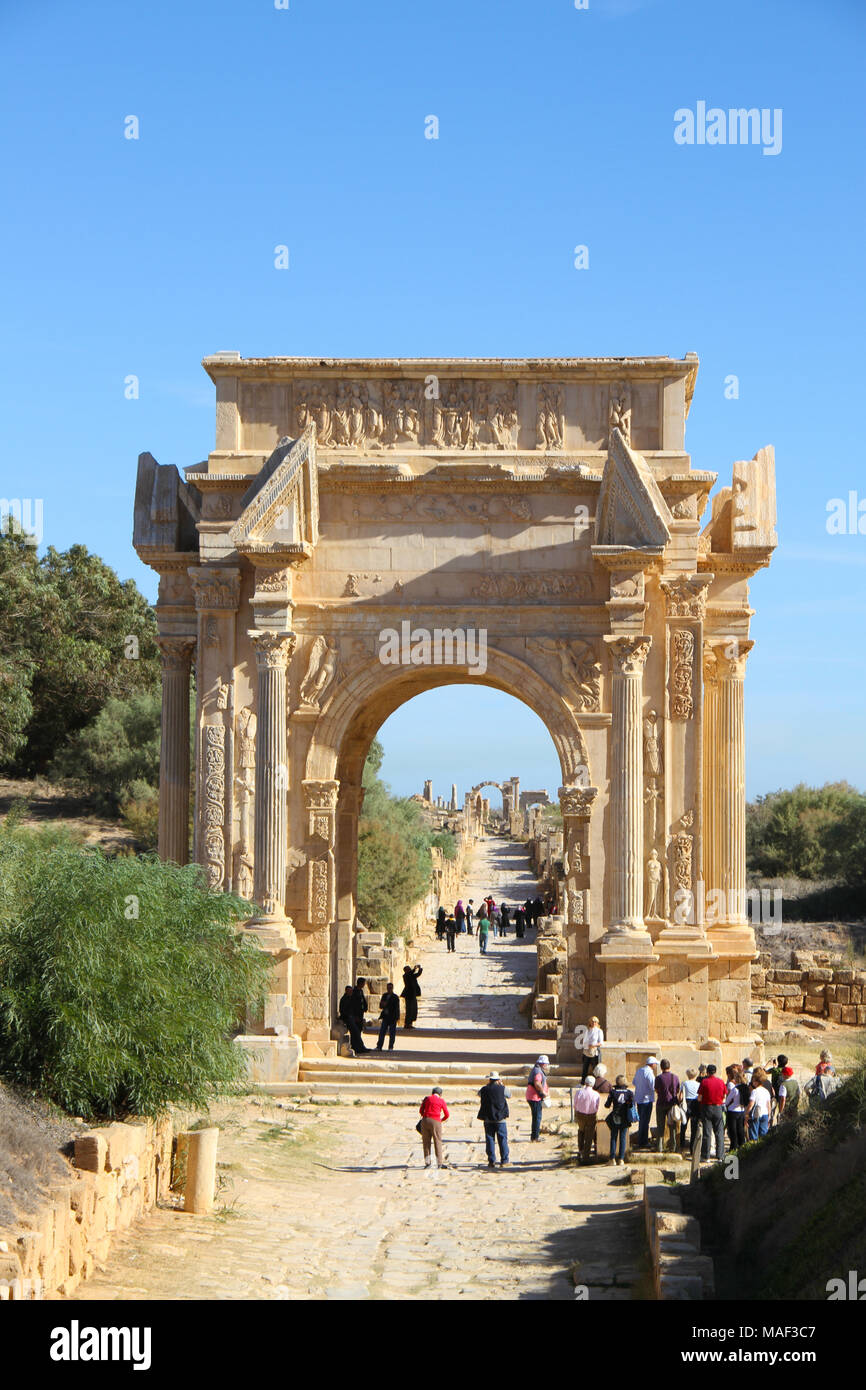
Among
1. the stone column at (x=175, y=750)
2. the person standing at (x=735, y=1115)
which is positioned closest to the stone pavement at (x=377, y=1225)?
the person standing at (x=735, y=1115)

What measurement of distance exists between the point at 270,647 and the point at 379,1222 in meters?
8.40

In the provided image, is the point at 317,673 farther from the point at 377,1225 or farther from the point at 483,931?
the point at 483,931

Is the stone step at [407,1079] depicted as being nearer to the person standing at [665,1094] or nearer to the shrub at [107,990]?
the person standing at [665,1094]

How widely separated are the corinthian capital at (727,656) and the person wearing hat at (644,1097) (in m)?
6.50

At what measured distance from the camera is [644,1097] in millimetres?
17125

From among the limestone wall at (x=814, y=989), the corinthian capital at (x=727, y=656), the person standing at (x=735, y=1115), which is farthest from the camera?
the limestone wall at (x=814, y=989)

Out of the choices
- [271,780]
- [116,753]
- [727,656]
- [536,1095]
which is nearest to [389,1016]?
[271,780]

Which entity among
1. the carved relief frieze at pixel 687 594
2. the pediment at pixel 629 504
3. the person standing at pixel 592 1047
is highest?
the pediment at pixel 629 504

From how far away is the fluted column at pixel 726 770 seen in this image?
2169 centimetres

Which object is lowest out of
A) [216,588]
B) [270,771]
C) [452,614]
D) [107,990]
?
[107,990]

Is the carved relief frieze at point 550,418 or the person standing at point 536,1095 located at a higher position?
the carved relief frieze at point 550,418
